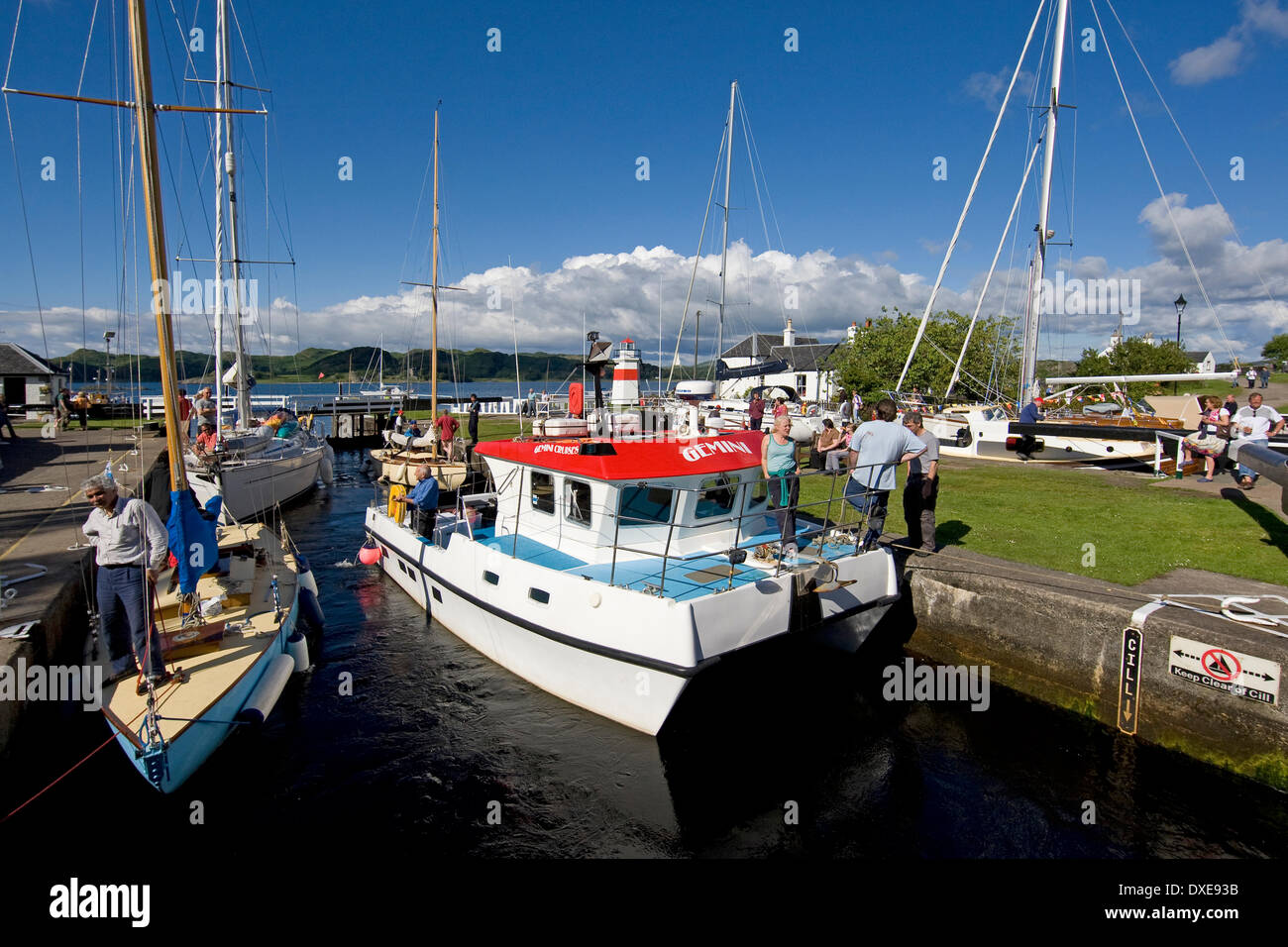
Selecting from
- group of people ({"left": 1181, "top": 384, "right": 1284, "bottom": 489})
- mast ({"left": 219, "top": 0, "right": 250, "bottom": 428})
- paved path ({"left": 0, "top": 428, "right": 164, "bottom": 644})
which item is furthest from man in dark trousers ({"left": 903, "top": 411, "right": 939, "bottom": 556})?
mast ({"left": 219, "top": 0, "right": 250, "bottom": 428})

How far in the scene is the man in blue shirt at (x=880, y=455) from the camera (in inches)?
336

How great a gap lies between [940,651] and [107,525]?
390 inches

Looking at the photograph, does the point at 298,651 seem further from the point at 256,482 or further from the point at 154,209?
the point at 256,482

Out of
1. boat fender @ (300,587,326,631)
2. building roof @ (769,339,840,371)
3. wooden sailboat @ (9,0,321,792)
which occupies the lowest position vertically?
boat fender @ (300,587,326,631)

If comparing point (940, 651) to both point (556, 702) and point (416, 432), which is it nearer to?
point (556, 702)

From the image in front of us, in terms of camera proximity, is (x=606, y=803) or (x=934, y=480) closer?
(x=606, y=803)

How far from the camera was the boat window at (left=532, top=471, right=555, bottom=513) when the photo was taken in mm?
9070

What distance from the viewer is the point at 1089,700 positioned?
744 cm

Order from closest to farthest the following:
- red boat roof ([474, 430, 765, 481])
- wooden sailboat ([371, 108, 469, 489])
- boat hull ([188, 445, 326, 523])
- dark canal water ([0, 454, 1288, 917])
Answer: dark canal water ([0, 454, 1288, 917]) → red boat roof ([474, 430, 765, 481]) → boat hull ([188, 445, 326, 523]) → wooden sailboat ([371, 108, 469, 489])

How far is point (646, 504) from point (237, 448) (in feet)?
53.1

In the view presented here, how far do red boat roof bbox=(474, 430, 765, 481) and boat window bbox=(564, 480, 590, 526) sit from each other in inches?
13.1

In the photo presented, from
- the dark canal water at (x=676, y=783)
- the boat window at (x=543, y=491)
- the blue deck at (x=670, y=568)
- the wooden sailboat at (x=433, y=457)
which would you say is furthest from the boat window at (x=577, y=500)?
the wooden sailboat at (x=433, y=457)

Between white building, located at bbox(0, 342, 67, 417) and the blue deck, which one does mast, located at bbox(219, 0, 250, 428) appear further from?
white building, located at bbox(0, 342, 67, 417)

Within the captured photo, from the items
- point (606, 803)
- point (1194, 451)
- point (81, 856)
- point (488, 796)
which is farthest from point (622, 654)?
point (1194, 451)
